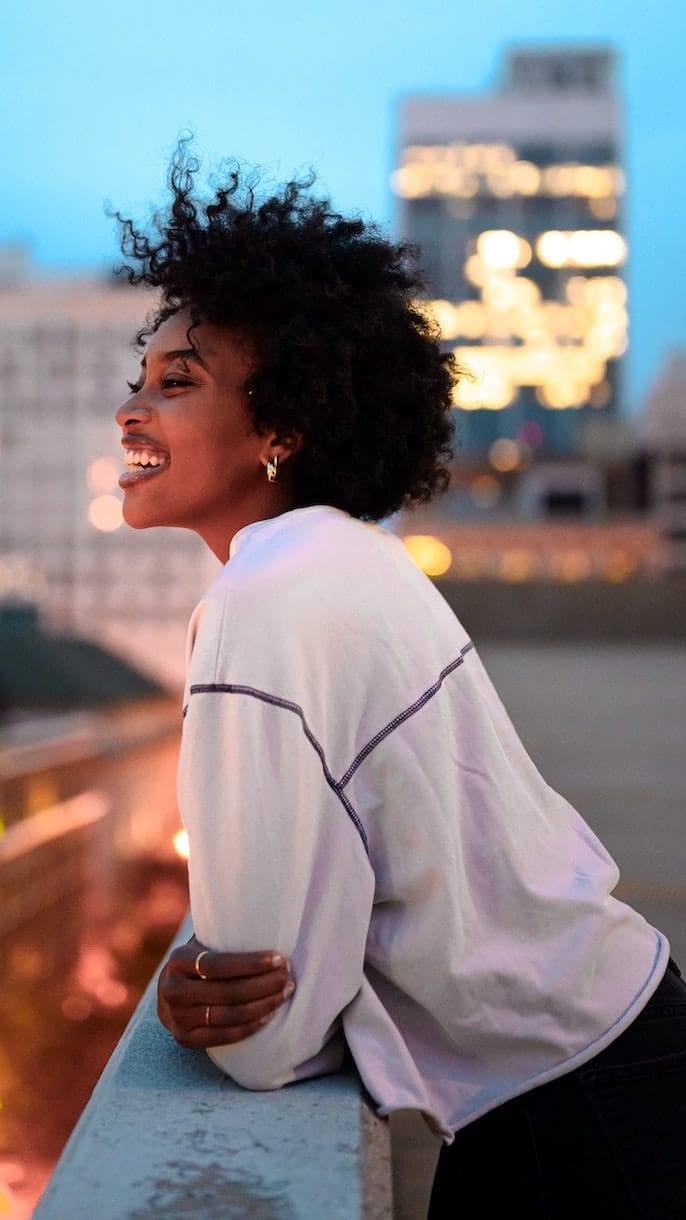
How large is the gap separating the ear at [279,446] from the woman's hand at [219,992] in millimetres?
696

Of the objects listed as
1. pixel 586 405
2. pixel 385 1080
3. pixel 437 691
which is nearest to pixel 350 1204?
pixel 385 1080

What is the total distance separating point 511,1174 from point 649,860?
2.91 meters

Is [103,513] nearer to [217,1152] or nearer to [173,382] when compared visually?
[173,382]

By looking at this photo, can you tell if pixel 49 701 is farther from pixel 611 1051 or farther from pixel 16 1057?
pixel 611 1051

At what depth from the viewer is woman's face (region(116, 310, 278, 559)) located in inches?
72.9

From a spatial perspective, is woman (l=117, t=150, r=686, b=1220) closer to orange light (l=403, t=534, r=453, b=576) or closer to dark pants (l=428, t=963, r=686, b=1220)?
dark pants (l=428, t=963, r=686, b=1220)

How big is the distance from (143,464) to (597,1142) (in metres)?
1.10

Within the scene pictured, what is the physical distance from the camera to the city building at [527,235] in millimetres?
106375

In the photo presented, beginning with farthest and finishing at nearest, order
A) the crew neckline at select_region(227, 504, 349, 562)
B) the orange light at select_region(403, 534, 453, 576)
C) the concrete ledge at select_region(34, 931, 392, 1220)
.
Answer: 1. the orange light at select_region(403, 534, 453, 576)
2. the crew neckline at select_region(227, 504, 349, 562)
3. the concrete ledge at select_region(34, 931, 392, 1220)

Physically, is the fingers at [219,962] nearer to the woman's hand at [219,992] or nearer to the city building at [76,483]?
the woman's hand at [219,992]

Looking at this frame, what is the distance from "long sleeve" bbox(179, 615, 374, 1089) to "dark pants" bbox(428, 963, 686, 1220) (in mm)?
270

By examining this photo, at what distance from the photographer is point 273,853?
1416 mm

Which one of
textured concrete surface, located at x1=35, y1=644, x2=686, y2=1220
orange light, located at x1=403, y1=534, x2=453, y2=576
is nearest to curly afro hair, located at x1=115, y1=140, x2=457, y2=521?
textured concrete surface, located at x1=35, y1=644, x2=686, y2=1220

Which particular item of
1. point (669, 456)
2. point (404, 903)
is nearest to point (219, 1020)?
point (404, 903)
